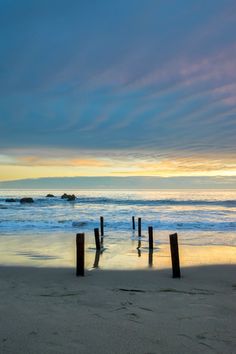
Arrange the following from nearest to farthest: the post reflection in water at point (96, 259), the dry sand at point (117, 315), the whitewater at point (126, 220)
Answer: the dry sand at point (117, 315), the post reflection in water at point (96, 259), the whitewater at point (126, 220)

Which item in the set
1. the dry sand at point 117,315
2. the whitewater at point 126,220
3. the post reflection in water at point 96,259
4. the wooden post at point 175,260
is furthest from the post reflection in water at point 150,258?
the whitewater at point 126,220

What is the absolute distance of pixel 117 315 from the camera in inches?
254

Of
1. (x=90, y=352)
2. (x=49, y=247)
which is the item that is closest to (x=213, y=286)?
(x=90, y=352)

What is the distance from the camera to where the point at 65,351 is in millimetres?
4828

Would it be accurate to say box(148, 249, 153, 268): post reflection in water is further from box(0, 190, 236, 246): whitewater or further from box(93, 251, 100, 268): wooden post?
box(0, 190, 236, 246): whitewater

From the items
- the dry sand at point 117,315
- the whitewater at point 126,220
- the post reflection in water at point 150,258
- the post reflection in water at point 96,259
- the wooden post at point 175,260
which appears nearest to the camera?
the dry sand at point 117,315

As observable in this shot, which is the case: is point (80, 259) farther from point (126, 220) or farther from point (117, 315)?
point (126, 220)

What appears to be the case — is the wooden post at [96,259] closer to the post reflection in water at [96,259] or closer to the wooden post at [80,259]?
the post reflection in water at [96,259]

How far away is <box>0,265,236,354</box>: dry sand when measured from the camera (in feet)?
16.6

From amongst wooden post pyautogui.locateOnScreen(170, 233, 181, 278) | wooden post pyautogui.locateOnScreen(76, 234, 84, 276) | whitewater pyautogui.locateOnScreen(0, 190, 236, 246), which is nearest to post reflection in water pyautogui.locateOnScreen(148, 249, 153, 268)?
wooden post pyautogui.locateOnScreen(170, 233, 181, 278)

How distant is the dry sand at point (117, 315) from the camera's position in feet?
16.6

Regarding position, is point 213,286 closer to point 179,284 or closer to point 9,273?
point 179,284

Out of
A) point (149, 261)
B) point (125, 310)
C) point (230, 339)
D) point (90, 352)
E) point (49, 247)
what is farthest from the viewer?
point (49, 247)

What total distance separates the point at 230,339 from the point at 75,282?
17.6 feet
